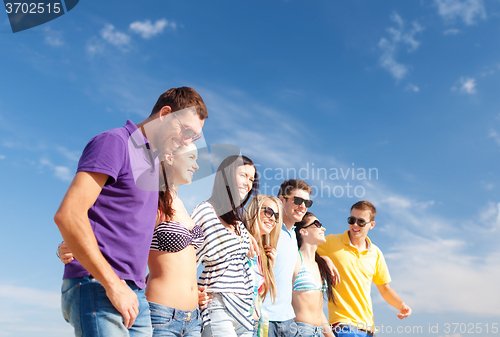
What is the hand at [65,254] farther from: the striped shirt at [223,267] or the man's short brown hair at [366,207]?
the man's short brown hair at [366,207]

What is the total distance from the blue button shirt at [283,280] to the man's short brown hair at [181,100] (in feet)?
13.1

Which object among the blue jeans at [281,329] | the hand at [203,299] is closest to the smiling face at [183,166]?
the hand at [203,299]

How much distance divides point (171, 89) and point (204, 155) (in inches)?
53.7

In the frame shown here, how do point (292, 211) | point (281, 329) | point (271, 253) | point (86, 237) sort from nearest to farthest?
point (86, 237), point (281, 329), point (271, 253), point (292, 211)

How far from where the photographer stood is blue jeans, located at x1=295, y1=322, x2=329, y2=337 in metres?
7.05

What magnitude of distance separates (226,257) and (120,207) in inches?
98.1

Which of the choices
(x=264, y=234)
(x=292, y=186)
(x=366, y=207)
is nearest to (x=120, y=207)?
(x=264, y=234)

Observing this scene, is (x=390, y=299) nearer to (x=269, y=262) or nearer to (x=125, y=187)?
(x=269, y=262)

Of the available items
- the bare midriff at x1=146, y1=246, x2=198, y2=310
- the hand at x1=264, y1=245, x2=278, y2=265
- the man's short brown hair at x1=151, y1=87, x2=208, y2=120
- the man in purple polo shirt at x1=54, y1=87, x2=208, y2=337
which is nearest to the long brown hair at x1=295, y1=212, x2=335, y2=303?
the hand at x1=264, y1=245, x2=278, y2=265

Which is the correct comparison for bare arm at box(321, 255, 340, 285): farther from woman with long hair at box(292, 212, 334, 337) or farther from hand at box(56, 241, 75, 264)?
hand at box(56, 241, 75, 264)

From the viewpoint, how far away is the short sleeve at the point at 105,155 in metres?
2.77

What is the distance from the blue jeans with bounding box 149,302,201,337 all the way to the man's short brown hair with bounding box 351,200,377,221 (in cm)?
675

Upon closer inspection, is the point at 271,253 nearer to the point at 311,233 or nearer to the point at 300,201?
the point at 300,201

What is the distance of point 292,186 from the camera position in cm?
844
